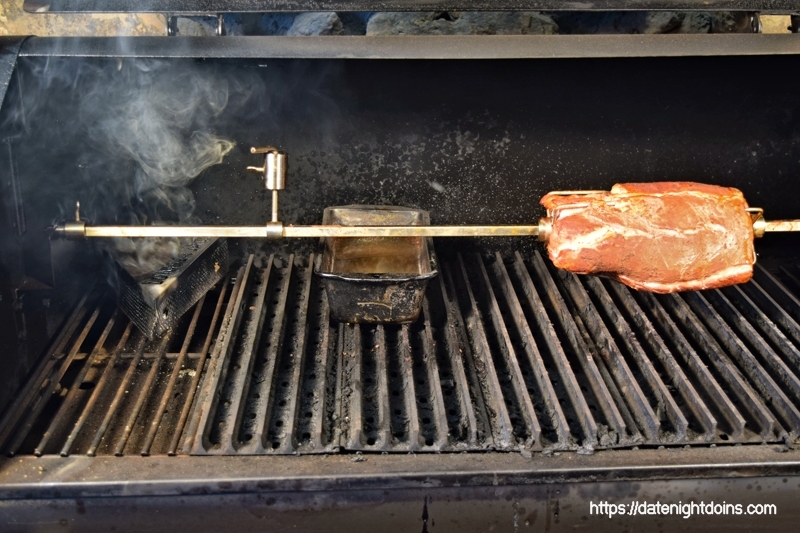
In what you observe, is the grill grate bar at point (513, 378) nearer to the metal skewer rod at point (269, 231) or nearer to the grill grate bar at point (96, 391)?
the metal skewer rod at point (269, 231)

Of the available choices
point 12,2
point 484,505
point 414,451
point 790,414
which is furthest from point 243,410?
point 12,2

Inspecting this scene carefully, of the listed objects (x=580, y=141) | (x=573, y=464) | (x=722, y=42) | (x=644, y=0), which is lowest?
(x=573, y=464)

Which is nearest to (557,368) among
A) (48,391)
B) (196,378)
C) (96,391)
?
(196,378)

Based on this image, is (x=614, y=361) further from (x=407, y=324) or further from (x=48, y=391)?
(x=48, y=391)

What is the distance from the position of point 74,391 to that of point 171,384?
27cm

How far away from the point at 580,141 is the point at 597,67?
0.27m

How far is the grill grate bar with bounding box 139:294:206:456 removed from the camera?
1.58m

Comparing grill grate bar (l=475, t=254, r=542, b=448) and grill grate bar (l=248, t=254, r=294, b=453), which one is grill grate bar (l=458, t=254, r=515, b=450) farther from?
grill grate bar (l=248, t=254, r=294, b=453)

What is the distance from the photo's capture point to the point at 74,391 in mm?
1812

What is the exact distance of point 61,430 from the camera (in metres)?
1.67

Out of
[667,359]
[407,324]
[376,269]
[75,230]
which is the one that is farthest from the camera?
[376,269]

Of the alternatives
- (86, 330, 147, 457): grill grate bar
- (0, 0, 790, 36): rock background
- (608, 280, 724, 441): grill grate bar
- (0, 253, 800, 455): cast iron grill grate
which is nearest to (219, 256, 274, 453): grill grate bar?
(0, 253, 800, 455): cast iron grill grate

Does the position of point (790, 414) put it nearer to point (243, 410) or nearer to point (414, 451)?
point (414, 451)

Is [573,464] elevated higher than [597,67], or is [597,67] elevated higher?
[597,67]
